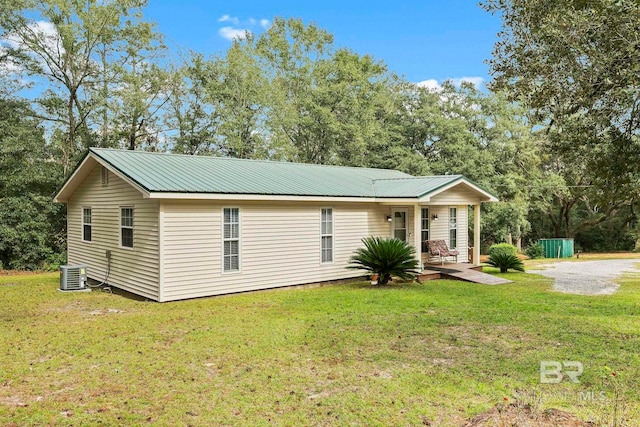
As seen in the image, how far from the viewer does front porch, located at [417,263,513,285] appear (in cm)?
1336

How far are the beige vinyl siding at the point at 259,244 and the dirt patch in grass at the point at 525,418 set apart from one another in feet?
25.1

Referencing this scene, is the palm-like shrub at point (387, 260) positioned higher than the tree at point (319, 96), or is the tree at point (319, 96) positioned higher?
the tree at point (319, 96)

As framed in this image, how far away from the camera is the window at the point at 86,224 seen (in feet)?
44.5

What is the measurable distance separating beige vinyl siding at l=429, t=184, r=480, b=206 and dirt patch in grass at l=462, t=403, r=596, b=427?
1060 centimetres

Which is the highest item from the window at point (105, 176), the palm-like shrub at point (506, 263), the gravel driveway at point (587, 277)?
the window at point (105, 176)

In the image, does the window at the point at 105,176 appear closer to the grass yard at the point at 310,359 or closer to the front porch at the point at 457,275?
the grass yard at the point at 310,359

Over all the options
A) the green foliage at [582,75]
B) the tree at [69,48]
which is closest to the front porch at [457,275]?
the green foliage at [582,75]

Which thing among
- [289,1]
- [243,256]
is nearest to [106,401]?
[243,256]

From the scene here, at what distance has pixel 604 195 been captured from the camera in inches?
340

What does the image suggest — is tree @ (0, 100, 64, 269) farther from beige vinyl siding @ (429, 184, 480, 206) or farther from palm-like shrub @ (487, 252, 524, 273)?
palm-like shrub @ (487, 252, 524, 273)

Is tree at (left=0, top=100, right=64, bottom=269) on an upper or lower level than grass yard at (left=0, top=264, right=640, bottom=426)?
upper

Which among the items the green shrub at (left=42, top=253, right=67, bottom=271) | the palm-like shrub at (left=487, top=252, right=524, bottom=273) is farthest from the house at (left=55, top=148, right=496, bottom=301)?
the green shrub at (left=42, top=253, right=67, bottom=271)

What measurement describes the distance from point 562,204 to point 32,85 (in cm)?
3394

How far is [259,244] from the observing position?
1158 centimetres
